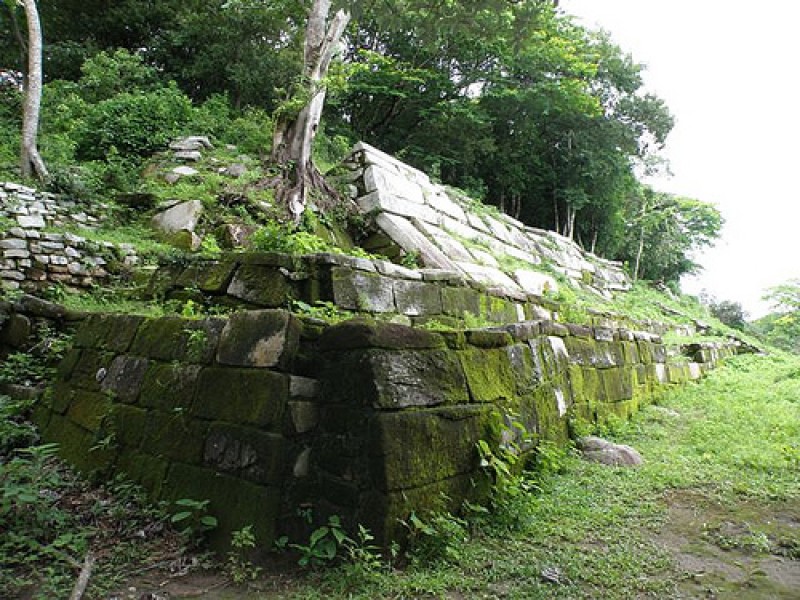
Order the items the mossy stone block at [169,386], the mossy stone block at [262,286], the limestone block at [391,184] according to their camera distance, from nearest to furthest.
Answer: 1. the mossy stone block at [169,386]
2. the mossy stone block at [262,286]
3. the limestone block at [391,184]

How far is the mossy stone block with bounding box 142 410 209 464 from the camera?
2.67 metres

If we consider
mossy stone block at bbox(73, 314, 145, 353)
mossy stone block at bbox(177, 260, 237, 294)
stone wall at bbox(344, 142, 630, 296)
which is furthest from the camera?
stone wall at bbox(344, 142, 630, 296)

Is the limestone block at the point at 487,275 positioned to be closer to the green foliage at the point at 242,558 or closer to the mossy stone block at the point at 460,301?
the mossy stone block at the point at 460,301

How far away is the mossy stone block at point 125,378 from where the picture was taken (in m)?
3.18

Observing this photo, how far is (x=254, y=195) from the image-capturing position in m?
6.96

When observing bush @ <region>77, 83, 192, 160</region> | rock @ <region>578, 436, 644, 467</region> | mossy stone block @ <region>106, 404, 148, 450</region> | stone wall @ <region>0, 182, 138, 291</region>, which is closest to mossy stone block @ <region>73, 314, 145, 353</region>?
mossy stone block @ <region>106, 404, 148, 450</region>

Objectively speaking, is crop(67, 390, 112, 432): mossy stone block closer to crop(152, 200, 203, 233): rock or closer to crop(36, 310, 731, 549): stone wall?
crop(36, 310, 731, 549): stone wall

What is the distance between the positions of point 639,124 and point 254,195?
16.5m

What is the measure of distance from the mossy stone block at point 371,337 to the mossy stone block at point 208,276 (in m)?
1.86

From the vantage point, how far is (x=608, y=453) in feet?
12.8

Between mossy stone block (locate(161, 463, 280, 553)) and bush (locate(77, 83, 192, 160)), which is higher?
bush (locate(77, 83, 192, 160))

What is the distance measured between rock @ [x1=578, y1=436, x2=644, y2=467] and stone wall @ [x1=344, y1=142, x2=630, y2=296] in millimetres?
2035

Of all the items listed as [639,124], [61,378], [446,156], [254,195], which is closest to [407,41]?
[446,156]

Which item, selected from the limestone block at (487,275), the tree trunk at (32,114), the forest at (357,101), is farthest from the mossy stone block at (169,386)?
the tree trunk at (32,114)
